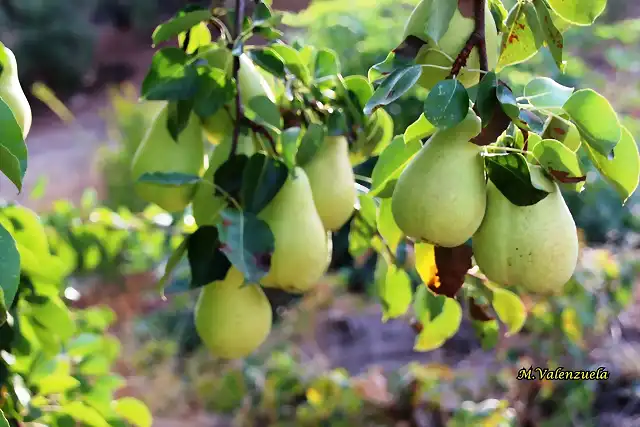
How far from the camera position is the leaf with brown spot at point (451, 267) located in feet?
1.37

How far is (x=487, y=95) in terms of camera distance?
337mm

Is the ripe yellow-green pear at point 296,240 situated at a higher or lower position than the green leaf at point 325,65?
lower

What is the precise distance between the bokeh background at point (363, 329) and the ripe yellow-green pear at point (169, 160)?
0.13m

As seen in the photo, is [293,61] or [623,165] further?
[293,61]

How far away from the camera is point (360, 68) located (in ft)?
5.24

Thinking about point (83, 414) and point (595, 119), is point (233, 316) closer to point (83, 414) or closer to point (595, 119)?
point (83, 414)

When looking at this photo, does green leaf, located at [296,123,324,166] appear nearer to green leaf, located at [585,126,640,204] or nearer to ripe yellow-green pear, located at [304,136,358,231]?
ripe yellow-green pear, located at [304,136,358,231]

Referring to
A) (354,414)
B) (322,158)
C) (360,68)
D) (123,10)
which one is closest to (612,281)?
(354,414)

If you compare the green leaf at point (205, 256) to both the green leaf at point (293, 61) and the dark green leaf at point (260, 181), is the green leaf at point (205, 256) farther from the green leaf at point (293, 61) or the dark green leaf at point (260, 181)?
the green leaf at point (293, 61)

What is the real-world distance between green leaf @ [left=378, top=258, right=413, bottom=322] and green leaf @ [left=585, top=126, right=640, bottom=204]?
0.28 metres

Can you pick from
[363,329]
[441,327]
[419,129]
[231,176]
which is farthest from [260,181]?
[363,329]

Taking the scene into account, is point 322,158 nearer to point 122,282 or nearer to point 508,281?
point 508,281

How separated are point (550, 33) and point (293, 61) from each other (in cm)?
22
